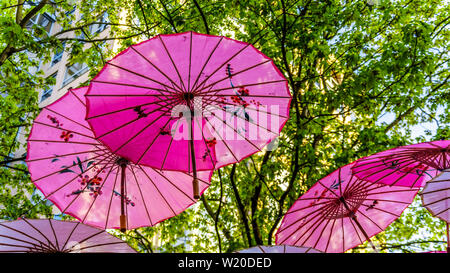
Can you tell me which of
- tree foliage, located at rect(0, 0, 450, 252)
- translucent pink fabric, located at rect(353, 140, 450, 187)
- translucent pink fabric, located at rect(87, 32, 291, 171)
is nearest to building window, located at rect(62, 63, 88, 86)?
tree foliage, located at rect(0, 0, 450, 252)

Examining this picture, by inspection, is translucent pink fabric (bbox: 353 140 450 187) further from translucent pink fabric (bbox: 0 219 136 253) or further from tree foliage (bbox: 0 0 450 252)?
translucent pink fabric (bbox: 0 219 136 253)

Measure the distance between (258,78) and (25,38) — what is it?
216 inches

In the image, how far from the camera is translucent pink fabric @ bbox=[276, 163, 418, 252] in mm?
4035

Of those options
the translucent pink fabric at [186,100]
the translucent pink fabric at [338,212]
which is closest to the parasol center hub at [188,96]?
the translucent pink fabric at [186,100]

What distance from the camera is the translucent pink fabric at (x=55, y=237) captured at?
349 cm

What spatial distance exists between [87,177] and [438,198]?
4.12 m

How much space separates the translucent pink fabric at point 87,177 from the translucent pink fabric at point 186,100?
2.32 feet

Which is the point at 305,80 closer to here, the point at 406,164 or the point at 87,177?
the point at 406,164

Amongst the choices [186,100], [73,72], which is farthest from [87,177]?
[73,72]

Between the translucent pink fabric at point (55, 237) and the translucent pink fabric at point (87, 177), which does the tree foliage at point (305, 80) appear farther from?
the translucent pink fabric at point (55, 237)

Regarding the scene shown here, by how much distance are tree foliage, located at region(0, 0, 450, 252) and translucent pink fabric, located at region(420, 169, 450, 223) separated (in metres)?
2.28

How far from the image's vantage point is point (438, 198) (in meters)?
3.79

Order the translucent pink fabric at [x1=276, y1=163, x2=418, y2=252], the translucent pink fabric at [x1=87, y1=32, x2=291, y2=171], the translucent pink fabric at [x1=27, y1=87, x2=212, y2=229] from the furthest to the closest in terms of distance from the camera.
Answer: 1. the translucent pink fabric at [x1=276, y1=163, x2=418, y2=252]
2. the translucent pink fabric at [x1=27, y1=87, x2=212, y2=229]
3. the translucent pink fabric at [x1=87, y1=32, x2=291, y2=171]
